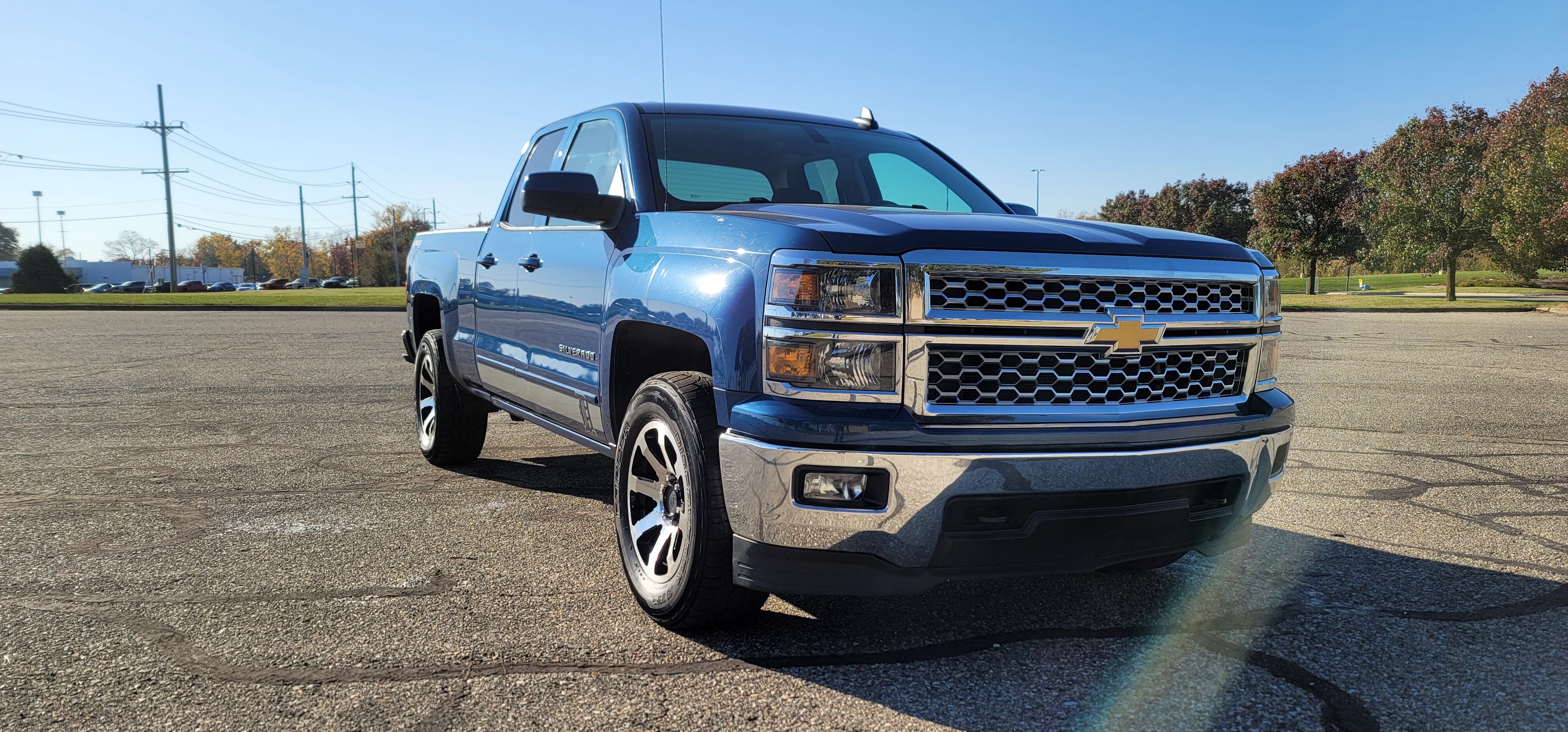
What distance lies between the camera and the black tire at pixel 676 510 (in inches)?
120

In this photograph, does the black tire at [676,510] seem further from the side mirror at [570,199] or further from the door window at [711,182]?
the door window at [711,182]

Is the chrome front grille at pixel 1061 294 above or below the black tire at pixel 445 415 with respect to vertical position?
above

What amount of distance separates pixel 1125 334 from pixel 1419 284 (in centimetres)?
8158

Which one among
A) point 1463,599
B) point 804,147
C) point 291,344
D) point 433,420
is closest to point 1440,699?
point 1463,599

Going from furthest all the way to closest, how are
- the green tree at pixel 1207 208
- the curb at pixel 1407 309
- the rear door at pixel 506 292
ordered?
the green tree at pixel 1207 208
the curb at pixel 1407 309
the rear door at pixel 506 292

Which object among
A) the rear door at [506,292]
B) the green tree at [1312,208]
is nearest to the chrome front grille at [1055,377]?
the rear door at [506,292]

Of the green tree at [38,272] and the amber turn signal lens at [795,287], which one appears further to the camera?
the green tree at [38,272]

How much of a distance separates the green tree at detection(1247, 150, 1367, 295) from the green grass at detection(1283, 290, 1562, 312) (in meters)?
13.1

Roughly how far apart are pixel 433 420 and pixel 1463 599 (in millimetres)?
4936

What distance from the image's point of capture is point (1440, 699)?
284 cm

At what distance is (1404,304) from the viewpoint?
33.8 m

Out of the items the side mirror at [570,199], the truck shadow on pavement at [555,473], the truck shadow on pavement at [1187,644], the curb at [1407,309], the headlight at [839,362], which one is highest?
the side mirror at [570,199]

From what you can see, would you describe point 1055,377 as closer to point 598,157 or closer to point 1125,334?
point 1125,334

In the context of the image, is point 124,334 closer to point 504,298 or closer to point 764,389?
point 504,298
